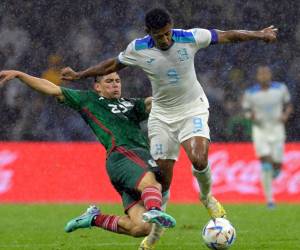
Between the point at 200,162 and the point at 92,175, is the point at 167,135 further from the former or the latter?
the point at 92,175

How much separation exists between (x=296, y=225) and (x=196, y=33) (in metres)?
3.66

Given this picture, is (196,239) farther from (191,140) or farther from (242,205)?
(242,205)

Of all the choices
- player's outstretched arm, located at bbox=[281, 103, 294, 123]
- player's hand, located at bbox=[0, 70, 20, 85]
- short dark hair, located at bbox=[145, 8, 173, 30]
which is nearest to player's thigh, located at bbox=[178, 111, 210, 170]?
short dark hair, located at bbox=[145, 8, 173, 30]

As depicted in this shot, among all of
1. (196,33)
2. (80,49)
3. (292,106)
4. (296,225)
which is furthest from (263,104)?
(196,33)

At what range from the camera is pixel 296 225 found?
11.9m

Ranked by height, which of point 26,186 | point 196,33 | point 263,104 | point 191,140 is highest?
point 196,33

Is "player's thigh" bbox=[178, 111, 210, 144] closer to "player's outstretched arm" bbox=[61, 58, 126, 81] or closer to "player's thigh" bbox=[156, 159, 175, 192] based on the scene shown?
"player's thigh" bbox=[156, 159, 175, 192]

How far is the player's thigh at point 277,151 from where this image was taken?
652 inches

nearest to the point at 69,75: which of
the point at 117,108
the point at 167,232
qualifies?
the point at 117,108

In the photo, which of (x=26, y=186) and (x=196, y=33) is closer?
(x=196, y=33)

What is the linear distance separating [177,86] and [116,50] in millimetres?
9641

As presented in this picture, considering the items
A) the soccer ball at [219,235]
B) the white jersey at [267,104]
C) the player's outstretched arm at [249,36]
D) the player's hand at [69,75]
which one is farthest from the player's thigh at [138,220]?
the white jersey at [267,104]

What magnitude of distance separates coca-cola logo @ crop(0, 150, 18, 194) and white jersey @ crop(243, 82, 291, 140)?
13.1 ft

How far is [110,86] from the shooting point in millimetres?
9141
